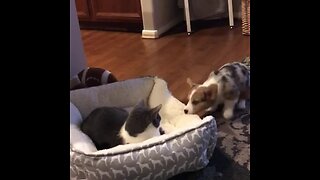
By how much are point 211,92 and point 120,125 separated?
0.53 m

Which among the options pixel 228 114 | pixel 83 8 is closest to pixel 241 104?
pixel 228 114

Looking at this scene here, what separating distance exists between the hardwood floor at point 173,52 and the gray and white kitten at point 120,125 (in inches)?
22.9

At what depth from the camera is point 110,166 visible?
144 cm

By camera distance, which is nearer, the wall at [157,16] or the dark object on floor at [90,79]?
the dark object on floor at [90,79]

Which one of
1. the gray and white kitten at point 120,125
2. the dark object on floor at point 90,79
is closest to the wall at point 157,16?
the dark object on floor at point 90,79

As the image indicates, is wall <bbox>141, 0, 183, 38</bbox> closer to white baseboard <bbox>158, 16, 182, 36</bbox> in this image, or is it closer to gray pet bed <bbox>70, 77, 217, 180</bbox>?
white baseboard <bbox>158, 16, 182, 36</bbox>

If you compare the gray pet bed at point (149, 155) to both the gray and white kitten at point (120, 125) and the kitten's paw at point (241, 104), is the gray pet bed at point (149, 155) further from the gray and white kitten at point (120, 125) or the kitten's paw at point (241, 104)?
the kitten's paw at point (241, 104)

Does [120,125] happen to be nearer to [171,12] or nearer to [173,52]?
[173,52]

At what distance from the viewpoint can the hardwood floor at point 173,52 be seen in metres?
2.68

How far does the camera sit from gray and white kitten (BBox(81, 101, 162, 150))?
1665 millimetres
